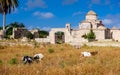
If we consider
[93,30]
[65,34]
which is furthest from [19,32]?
[93,30]

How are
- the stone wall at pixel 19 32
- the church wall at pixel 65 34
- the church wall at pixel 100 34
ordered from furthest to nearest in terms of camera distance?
the church wall at pixel 100 34, the stone wall at pixel 19 32, the church wall at pixel 65 34

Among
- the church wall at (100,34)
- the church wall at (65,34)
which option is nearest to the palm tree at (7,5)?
the church wall at (65,34)

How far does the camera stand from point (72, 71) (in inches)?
351

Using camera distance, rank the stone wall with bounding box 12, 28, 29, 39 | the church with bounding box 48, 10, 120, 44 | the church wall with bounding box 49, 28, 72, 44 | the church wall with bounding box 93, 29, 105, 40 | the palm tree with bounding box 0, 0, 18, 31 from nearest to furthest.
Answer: the palm tree with bounding box 0, 0, 18, 31 < the church wall with bounding box 49, 28, 72, 44 < the church with bounding box 48, 10, 120, 44 < the stone wall with bounding box 12, 28, 29, 39 < the church wall with bounding box 93, 29, 105, 40

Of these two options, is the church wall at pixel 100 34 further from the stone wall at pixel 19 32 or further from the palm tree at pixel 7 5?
the palm tree at pixel 7 5

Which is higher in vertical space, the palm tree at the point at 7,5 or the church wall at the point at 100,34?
the palm tree at the point at 7,5

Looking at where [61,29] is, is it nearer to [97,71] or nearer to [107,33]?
[107,33]

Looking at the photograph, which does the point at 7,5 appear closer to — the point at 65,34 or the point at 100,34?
the point at 65,34

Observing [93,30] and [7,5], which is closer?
[7,5]

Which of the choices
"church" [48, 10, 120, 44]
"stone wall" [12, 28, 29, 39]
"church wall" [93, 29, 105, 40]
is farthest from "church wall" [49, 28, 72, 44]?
"church wall" [93, 29, 105, 40]

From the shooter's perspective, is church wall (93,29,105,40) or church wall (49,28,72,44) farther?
church wall (93,29,105,40)

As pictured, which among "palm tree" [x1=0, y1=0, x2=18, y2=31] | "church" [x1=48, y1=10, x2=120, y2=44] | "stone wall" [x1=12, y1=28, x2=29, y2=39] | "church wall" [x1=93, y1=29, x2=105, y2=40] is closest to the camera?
"palm tree" [x1=0, y1=0, x2=18, y2=31]

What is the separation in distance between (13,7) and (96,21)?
955 inches

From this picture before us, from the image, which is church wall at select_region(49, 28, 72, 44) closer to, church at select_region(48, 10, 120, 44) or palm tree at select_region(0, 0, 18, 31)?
church at select_region(48, 10, 120, 44)
